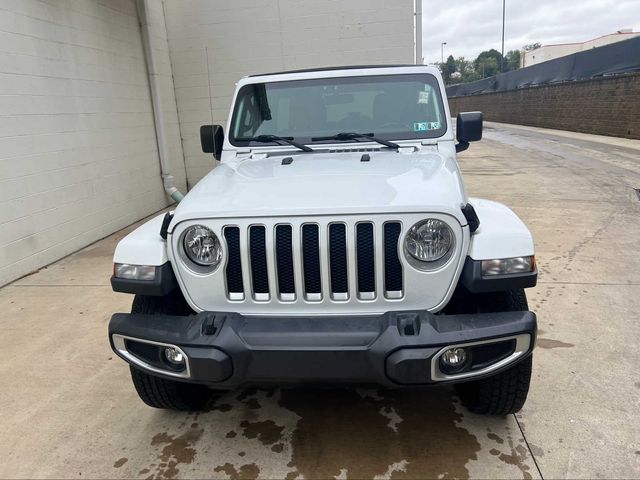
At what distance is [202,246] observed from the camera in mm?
2379

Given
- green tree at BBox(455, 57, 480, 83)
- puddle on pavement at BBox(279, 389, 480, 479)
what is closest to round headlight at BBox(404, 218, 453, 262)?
puddle on pavement at BBox(279, 389, 480, 479)

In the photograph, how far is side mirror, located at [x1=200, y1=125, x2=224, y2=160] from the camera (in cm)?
385

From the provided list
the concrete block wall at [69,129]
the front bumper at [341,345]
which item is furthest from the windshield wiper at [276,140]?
the concrete block wall at [69,129]

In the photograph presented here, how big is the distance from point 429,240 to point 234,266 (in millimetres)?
885

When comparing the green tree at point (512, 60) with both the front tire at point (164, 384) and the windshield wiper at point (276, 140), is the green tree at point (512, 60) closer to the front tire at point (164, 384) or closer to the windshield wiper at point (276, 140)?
the windshield wiper at point (276, 140)

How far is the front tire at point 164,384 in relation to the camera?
258 centimetres

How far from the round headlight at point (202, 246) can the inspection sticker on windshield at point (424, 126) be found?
179 cm

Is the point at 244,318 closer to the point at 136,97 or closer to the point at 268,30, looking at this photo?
the point at 136,97

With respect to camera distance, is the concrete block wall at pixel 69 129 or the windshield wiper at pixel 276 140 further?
the concrete block wall at pixel 69 129

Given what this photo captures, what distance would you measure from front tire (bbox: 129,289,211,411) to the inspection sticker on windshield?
1944 mm

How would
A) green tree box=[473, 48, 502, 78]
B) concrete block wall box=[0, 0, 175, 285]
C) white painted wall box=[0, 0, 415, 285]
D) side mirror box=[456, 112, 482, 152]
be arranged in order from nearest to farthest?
side mirror box=[456, 112, 482, 152] < concrete block wall box=[0, 0, 175, 285] < white painted wall box=[0, 0, 415, 285] < green tree box=[473, 48, 502, 78]

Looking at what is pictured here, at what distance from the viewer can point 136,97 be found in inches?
328

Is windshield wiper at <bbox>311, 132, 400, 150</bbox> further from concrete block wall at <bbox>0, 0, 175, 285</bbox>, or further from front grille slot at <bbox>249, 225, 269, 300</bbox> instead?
concrete block wall at <bbox>0, 0, 175, 285</bbox>

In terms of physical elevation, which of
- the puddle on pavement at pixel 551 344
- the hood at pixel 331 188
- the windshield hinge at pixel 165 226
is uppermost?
the hood at pixel 331 188
